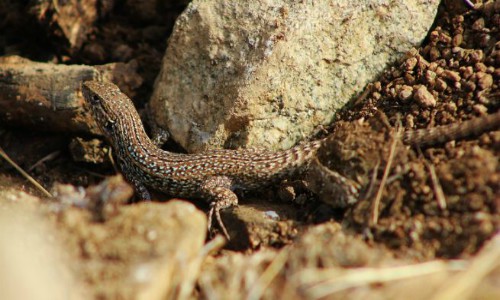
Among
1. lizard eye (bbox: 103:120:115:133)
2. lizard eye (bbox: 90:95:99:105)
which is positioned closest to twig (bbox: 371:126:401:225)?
lizard eye (bbox: 103:120:115:133)

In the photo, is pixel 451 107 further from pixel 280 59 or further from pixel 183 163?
pixel 183 163

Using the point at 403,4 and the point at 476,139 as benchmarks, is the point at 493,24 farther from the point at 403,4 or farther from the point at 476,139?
the point at 476,139

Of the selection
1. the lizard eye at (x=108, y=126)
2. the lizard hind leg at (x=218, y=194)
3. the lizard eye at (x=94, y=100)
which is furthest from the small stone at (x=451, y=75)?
the lizard eye at (x=94, y=100)

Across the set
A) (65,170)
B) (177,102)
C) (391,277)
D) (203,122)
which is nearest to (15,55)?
(65,170)

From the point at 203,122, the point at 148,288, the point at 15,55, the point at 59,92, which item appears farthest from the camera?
the point at 15,55

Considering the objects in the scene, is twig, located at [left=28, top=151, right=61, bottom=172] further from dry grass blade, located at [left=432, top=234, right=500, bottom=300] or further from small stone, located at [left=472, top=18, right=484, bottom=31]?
small stone, located at [left=472, top=18, right=484, bottom=31]
